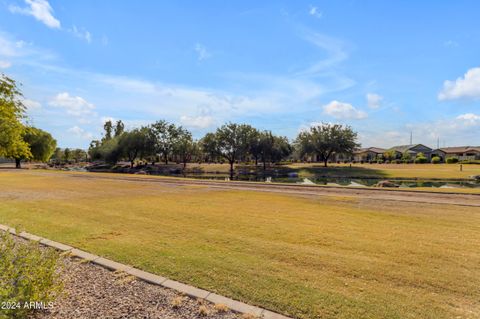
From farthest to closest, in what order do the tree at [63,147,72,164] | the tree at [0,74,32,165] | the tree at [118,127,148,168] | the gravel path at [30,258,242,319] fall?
the tree at [63,147,72,164] → the tree at [118,127,148,168] → the tree at [0,74,32,165] → the gravel path at [30,258,242,319]

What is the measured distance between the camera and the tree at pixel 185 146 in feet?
215

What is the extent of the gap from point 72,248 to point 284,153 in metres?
58.3

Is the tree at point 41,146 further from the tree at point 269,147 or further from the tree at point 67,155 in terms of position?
the tree at point 67,155

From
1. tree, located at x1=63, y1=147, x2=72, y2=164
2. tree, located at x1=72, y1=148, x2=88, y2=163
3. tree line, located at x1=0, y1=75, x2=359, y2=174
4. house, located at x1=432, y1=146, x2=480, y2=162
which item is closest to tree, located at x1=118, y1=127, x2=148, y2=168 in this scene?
tree line, located at x1=0, y1=75, x2=359, y2=174

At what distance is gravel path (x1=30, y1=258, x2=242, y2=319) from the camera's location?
3213 millimetres

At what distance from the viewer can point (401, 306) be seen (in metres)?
3.40

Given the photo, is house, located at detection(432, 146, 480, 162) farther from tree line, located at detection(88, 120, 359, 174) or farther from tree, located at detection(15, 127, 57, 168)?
tree, located at detection(15, 127, 57, 168)

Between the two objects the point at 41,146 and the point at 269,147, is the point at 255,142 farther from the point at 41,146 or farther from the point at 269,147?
the point at 41,146

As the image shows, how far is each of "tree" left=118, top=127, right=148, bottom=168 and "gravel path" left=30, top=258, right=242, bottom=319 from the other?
207 feet

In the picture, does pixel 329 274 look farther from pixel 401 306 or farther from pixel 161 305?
pixel 161 305

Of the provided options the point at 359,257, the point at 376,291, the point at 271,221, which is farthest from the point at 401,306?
the point at 271,221

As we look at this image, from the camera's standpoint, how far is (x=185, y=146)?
216ft

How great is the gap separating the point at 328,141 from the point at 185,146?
113 feet

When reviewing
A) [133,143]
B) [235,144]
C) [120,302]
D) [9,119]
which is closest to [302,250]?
[120,302]
